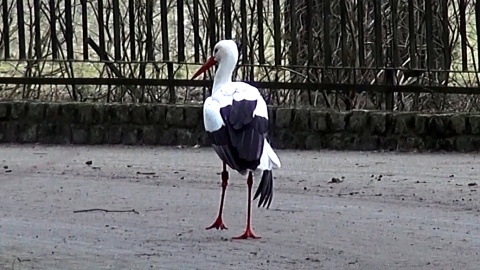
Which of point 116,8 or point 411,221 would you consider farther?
point 116,8

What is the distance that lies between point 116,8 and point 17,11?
4.11 feet

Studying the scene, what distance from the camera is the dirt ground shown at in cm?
766

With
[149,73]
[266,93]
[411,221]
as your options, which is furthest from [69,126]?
[411,221]

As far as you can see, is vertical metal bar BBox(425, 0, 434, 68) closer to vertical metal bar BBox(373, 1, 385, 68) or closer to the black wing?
vertical metal bar BBox(373, 1, 385, 68)

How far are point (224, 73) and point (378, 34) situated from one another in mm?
4449

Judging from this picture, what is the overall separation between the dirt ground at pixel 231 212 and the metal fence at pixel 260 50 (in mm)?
1057

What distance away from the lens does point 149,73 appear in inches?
591

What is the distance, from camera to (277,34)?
46.4 feet

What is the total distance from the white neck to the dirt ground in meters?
0.99

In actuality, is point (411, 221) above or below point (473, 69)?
below

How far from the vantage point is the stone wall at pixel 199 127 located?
1304 cm

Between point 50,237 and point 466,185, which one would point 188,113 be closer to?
point 466,185

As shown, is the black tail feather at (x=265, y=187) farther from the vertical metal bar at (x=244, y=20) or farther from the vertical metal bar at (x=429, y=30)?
the vertical metal bar at (x=244, y=20)

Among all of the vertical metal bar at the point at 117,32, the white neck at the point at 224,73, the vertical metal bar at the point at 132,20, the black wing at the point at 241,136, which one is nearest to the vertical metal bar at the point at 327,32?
the vertical metal bar at the point at 132,20
